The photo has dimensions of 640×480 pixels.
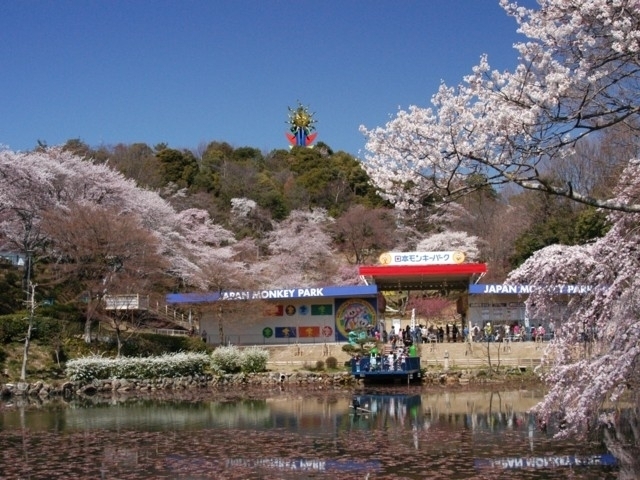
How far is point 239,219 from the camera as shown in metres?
58.2

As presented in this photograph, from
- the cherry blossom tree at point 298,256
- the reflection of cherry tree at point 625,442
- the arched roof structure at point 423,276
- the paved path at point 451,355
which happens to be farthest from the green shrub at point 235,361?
the reflection of cherry tree at point 625,442

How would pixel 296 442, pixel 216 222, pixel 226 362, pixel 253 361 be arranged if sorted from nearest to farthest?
pixel 296 442 < pixel 226 362 < pixel 253 361 < pixel 216 222

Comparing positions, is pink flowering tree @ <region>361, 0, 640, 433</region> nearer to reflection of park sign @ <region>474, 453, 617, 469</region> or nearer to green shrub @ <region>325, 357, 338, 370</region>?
reflection of park sign @ <region>474, 453, 617, 469</region>

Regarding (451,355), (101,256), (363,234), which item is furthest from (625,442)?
(363,234)

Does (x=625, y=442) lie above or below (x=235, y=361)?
below

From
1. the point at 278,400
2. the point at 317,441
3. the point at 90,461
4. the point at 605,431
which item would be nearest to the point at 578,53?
the point at 605,431

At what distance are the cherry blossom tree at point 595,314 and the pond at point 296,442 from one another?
1218 mm

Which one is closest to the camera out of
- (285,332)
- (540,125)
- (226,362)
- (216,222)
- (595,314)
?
(540,125)

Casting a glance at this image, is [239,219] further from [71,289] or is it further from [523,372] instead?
[523,372]

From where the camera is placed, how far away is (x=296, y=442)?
52.9ft

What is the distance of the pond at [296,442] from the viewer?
42.7ft

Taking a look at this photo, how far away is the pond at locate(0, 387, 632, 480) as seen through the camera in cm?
1300

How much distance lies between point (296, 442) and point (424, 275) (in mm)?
21083

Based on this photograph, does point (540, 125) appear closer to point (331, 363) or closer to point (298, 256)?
point (331, 363)
